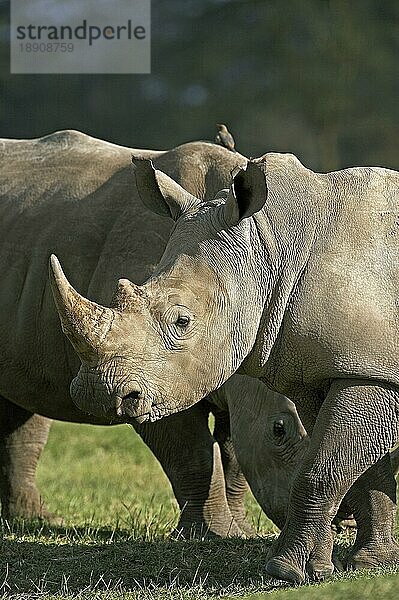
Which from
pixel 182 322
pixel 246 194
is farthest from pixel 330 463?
pixel 246 194

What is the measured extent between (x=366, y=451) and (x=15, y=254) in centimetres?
287

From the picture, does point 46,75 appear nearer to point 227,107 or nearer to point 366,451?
point 227,107

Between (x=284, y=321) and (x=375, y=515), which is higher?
(x=284, y=321)

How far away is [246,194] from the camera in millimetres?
5832

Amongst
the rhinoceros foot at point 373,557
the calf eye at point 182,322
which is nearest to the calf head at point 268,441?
the rhinoceros foot at point 373,557

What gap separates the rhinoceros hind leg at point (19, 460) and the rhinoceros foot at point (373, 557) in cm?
325

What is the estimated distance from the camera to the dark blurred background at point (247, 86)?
78.7 ft

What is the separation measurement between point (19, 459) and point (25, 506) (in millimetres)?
350

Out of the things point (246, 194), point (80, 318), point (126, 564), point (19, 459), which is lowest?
point (126, 564)

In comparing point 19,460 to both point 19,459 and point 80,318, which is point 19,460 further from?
point 80,318

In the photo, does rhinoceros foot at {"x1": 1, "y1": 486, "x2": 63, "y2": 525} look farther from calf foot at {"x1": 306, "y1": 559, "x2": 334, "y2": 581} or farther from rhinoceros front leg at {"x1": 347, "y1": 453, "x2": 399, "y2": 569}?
calf foot at {"x1": 306, "y1": 559, "x2": 334, "y2": 581}

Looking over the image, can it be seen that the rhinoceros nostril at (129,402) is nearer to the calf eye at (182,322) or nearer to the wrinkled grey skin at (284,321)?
the wrinkled grey skin at (284,321)

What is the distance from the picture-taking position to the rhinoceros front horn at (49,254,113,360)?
549cm

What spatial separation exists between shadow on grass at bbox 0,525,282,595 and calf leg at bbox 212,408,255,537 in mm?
907
